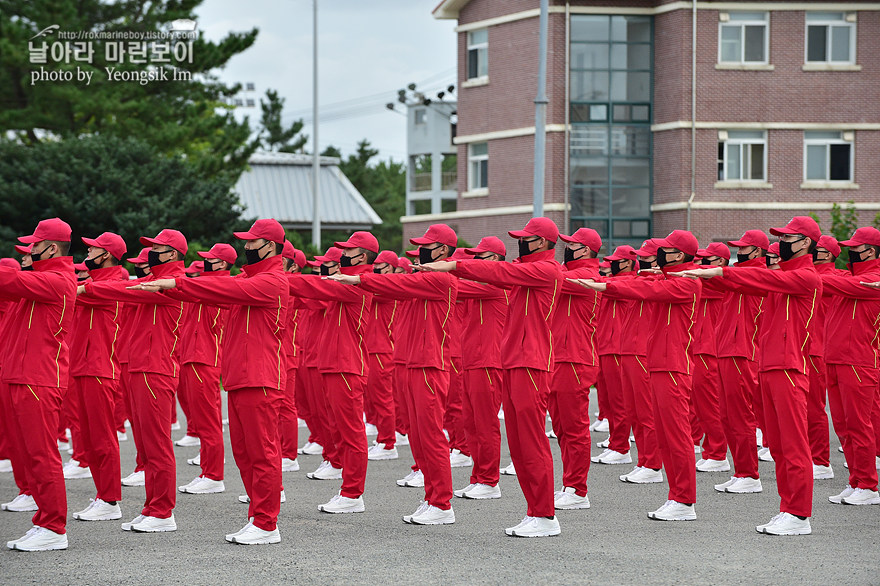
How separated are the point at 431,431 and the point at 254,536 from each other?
182 cm

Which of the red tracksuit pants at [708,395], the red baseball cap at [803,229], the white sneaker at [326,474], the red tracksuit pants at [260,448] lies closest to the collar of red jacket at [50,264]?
the red tracksuit pants at [260,448]

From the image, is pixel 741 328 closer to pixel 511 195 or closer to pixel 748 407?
pixel 748 407

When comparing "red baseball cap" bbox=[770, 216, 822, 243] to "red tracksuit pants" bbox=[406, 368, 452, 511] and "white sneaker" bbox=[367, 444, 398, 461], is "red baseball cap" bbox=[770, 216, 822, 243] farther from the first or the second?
"white sneaker" bbox=[367, 444, 398, 461]

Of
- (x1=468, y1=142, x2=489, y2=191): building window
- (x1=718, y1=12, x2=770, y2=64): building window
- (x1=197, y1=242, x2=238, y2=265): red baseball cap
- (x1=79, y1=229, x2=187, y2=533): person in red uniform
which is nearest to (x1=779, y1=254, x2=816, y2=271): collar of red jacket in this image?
(x1=197, y1=242, x2=238, y2=265): red baseball cap

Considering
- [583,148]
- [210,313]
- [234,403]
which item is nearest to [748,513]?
[234,403]

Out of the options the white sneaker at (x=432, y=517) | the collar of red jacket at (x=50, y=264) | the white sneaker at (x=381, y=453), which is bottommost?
the white sneaker at (x=381, y=453)

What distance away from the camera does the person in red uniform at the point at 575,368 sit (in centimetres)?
1057

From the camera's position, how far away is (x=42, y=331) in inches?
353

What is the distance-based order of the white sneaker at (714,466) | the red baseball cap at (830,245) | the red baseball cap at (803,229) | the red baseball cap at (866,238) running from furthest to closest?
the white sneaker at (714,466) < the red baseball cap at (830,245) < the red baseball cap at (866,238) < the red baseball cap at (803,229)

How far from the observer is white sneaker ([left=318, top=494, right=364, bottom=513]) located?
1025 cm

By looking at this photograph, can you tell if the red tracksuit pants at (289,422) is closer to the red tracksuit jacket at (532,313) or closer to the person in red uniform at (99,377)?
the person in red uniform at (99,377)

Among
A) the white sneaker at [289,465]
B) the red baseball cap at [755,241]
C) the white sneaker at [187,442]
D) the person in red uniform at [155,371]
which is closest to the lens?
the person in red uniform at [155,371]

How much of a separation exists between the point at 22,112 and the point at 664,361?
80.2 ft

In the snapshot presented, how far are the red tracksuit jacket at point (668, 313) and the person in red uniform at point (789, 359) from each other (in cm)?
69
